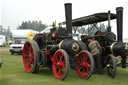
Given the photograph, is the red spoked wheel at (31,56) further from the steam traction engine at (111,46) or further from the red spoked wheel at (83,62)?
the steam traction engine at (111,46)

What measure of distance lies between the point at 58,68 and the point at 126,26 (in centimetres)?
962

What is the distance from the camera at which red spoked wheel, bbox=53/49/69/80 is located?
4.85 meters

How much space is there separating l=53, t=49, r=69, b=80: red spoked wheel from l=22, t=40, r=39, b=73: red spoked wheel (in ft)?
2.59

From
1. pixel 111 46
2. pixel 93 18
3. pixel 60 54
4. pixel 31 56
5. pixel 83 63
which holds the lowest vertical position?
pixel 83 63

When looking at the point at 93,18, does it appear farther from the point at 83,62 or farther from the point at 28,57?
the point at 28,57

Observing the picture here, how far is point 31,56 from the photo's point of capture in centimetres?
621

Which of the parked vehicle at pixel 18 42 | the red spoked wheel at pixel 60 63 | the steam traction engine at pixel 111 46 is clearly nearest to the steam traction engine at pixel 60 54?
the red spoked wheel at pixel 60 63

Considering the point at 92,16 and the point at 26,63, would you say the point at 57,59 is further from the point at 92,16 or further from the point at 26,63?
the point at 92,16

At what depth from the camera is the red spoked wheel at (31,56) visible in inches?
→ 234

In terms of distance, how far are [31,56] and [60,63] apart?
4.70ft

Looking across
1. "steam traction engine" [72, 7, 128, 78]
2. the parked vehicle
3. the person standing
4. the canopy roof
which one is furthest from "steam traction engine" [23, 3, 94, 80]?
the parked vehicle

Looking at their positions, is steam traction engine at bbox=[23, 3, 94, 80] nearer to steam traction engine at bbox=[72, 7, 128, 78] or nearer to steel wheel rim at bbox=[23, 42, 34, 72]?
steel wheel rim at bbox=[23, 42, 34, 72]

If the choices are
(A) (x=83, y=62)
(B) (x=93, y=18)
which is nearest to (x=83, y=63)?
(A) (x=83, y=62)

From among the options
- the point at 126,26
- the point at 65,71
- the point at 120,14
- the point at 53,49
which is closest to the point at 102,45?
the point at 120,14
